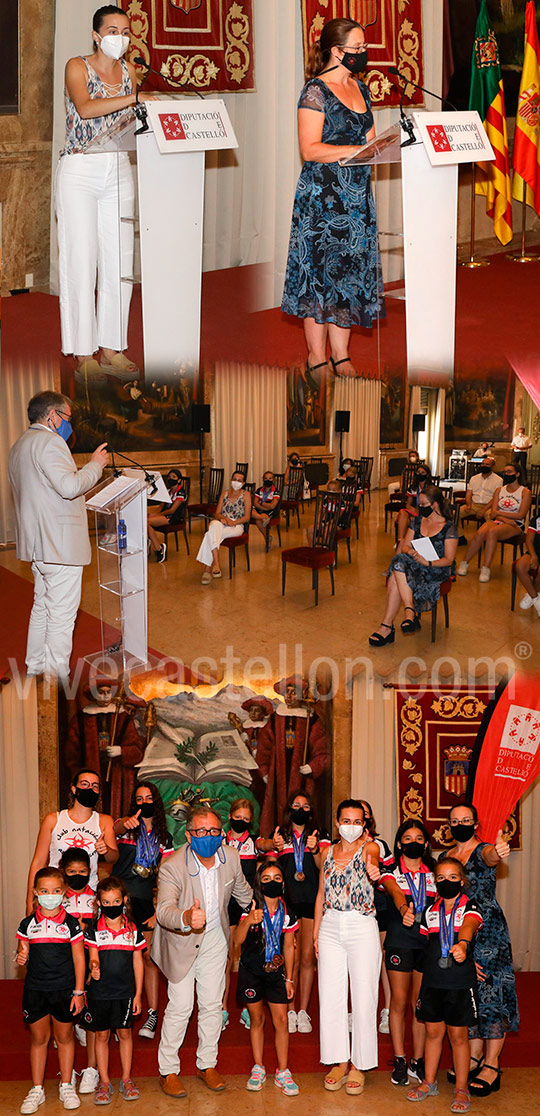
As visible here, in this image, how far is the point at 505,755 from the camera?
7.62 m

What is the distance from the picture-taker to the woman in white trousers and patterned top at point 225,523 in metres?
6.73

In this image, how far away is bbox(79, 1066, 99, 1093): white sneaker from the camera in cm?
639

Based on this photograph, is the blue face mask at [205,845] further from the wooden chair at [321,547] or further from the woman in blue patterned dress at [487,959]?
the wooden chair at [321,547]

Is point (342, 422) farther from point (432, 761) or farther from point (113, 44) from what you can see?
point (432, 761)

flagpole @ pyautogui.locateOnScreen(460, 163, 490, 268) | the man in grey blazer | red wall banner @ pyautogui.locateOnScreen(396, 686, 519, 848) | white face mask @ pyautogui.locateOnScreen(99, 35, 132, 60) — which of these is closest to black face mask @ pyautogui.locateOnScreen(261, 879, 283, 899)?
the man in grey blazer

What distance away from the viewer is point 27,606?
6867 mm

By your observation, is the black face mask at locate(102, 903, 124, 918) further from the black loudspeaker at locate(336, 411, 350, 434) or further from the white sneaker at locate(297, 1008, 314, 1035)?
the black loudspeaker at locate(336, 411, 350, 434)

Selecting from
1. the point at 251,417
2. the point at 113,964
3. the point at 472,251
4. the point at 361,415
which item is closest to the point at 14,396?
the point at 251,417

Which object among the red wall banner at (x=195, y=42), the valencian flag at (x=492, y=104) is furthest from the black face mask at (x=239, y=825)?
the red wall banner at (x=195, y=42)

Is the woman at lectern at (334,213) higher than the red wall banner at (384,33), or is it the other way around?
the red wall banner at (384,33)

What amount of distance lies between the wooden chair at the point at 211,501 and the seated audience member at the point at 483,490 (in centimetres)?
137

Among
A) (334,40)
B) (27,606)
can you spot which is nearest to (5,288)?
(27,606)

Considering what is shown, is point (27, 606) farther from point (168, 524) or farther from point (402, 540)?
point (402, 540)

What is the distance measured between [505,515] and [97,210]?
2725 millimetres
